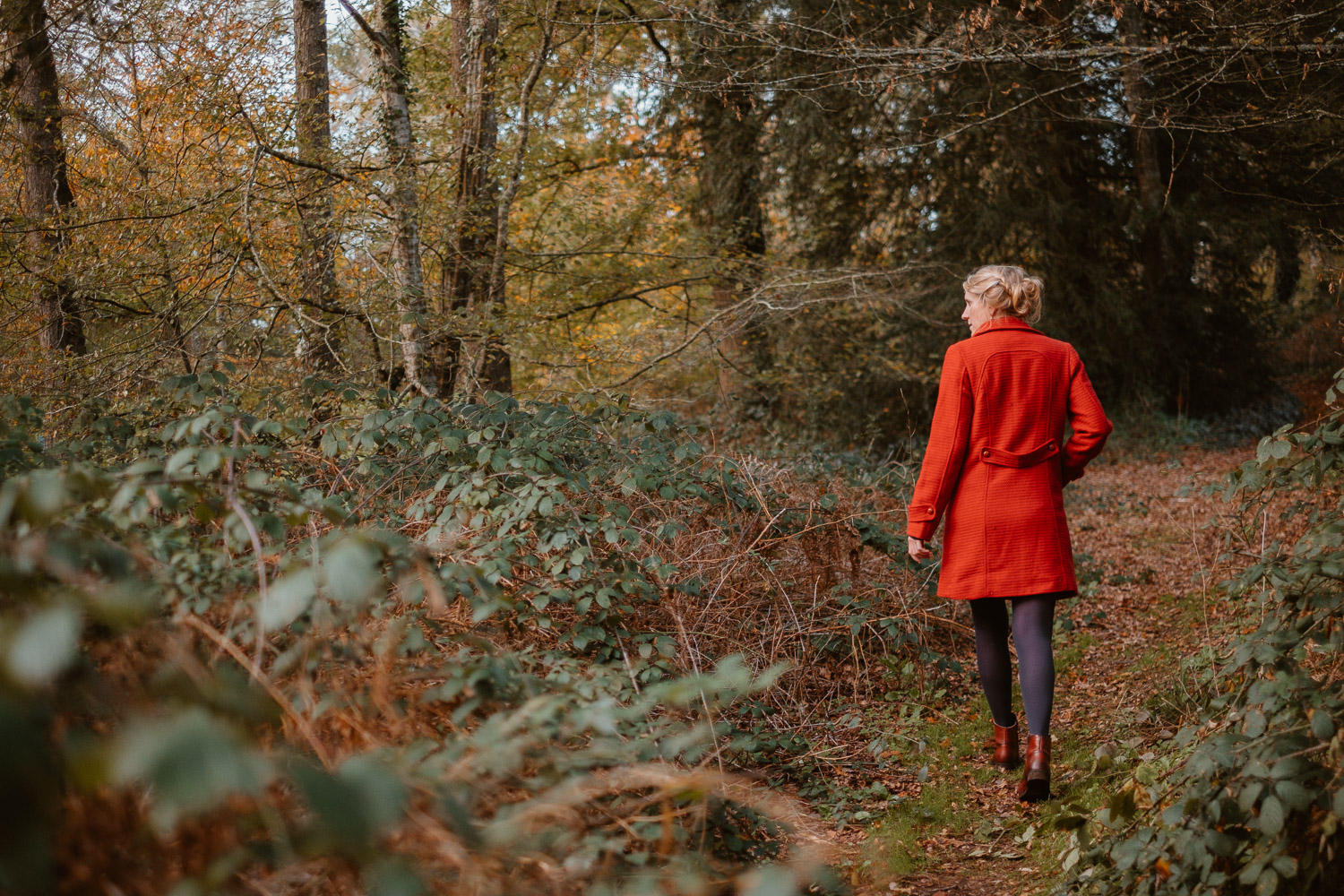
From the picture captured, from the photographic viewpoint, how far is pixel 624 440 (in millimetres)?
4918

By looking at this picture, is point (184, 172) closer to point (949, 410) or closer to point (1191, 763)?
point (949, 410)

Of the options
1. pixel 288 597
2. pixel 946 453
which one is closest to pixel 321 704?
pixel 288 597

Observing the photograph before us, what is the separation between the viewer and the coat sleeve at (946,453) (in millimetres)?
3531

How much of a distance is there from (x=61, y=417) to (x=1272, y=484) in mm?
5263

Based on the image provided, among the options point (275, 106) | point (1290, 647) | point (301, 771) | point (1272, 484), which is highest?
point (275, 106)

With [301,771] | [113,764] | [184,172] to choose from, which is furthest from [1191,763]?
[184,172]

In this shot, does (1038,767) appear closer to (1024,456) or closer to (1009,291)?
(1024,456)

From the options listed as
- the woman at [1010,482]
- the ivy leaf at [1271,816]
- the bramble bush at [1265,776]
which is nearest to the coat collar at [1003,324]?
the woman at [1010,482]

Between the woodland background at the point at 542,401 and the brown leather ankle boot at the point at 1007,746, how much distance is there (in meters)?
0.31

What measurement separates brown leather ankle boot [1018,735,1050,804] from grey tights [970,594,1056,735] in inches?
1.4

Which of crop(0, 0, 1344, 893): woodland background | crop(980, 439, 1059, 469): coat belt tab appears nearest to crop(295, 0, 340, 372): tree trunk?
crop(0, 0, 1344, 893): woodland background

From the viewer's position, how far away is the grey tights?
3.39m

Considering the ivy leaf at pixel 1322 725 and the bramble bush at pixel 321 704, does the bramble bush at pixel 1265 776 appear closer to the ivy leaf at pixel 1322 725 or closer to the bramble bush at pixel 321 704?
the ivy leaf at pixel 1322 725

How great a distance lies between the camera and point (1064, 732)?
4.16 m
